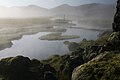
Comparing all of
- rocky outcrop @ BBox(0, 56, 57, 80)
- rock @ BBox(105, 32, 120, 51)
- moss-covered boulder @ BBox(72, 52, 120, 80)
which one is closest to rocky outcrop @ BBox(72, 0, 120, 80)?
moss-covered boulder @ BBox(72, 52, 120, 80)

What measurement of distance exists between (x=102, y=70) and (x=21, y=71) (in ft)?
74.6

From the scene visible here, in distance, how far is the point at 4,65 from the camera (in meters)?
41.0

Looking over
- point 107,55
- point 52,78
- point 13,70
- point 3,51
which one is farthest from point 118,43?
point 3,51

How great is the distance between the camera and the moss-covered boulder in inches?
794

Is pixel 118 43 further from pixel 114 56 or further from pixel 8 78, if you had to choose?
pixel 8 78

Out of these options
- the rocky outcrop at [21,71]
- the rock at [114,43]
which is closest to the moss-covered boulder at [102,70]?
the rock at [114,43]

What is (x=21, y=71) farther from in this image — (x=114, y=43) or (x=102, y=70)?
(x=102, y=70)

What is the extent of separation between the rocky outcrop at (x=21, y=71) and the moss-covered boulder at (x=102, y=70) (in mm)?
17312

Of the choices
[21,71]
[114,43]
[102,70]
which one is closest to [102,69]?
[102,70]

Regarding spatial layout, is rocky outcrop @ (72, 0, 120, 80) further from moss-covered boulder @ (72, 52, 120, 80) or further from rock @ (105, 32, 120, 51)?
rock @ (105, 32, 120, 51)

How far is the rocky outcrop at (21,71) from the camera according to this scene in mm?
39062

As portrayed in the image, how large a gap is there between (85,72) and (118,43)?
15112 millimetres

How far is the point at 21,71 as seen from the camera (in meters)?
40.1

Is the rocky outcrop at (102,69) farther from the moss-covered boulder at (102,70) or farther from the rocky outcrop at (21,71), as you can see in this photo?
the rocky outcrop at (21,71)
